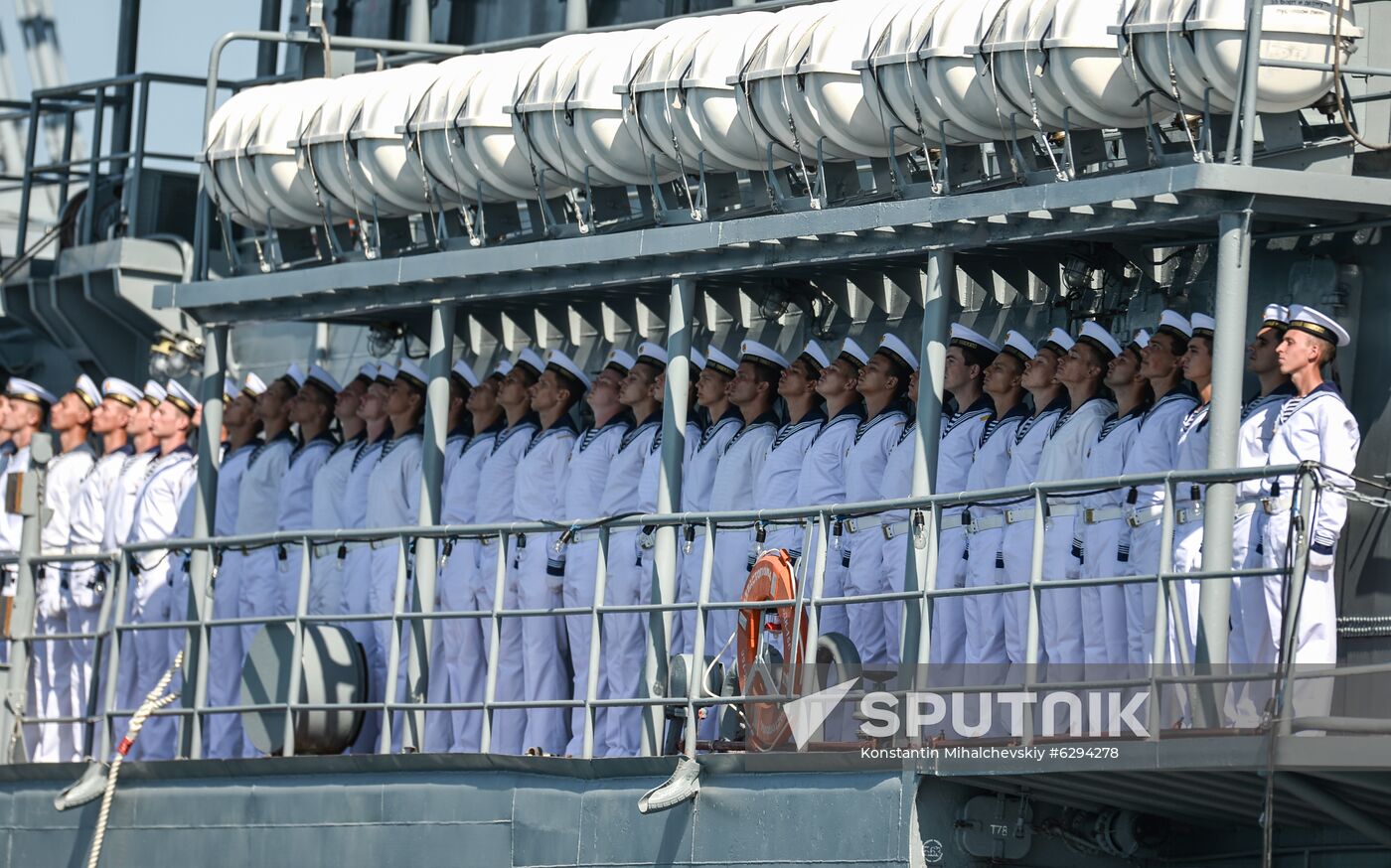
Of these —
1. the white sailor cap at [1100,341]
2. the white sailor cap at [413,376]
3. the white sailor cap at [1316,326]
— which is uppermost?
the white sailor cap at [413,376]

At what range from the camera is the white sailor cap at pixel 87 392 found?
54.7 ft

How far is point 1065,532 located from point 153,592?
20.9 ft

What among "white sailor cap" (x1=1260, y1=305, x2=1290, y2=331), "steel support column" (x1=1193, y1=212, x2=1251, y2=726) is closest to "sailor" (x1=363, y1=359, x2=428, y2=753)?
"white sailor cap" (x1=1260, y1=305, x2=1290, y2=331)

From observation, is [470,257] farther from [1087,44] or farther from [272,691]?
[1087,44]

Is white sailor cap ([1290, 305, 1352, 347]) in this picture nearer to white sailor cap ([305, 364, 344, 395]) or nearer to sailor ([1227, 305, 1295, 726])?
sailor ([1227, 305, 1295, 726])

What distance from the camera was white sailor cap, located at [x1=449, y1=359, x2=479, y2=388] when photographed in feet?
47.0

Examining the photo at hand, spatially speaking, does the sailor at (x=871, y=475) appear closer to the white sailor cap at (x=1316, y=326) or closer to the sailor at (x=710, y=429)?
the sailor at (x=710, y=429)

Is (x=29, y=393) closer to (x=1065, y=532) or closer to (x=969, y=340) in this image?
(x=969, y=340)

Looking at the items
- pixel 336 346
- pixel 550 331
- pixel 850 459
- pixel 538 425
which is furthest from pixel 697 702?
pixel 336 346

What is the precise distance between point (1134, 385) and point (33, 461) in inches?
265

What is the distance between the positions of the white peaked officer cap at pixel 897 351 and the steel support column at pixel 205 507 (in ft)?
11.7

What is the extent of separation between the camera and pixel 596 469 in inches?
523

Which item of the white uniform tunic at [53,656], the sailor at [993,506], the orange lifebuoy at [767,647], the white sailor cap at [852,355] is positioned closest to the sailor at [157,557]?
the white uniform tunic at [53,656]

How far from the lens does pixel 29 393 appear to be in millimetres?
17438
